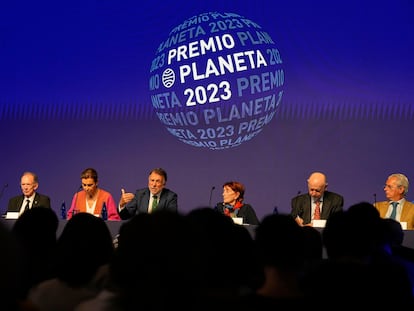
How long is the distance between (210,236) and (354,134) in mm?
4840

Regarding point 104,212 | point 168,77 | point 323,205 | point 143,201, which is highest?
point 168,77

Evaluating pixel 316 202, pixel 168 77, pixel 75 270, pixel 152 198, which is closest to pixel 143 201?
pixel 152 198

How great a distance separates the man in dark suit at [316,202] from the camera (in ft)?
17.4

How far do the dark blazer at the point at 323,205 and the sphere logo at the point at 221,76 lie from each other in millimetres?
1105

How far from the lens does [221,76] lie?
613 cm

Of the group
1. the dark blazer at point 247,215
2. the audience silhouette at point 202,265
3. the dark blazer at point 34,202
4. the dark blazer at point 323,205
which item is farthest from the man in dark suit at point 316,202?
the audience silhouette at point 202,265

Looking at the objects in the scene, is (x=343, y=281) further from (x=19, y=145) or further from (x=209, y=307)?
(x=19, y=145)

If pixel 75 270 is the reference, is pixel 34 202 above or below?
below

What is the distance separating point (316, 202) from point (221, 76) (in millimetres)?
1610

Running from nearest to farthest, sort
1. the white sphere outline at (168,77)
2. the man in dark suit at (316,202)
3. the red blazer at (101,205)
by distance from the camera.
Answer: the man in dark suit at (316,202)
the red blazer at (101,205)
the white sphere outline at (168,77)

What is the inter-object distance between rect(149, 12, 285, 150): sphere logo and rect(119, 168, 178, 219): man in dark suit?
97 centimetres

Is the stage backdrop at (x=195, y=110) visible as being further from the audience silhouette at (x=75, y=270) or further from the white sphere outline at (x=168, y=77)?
the audience silhouette at (x=75, y=270)

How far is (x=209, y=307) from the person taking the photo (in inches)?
44.7

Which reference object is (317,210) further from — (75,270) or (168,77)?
(75,270)
